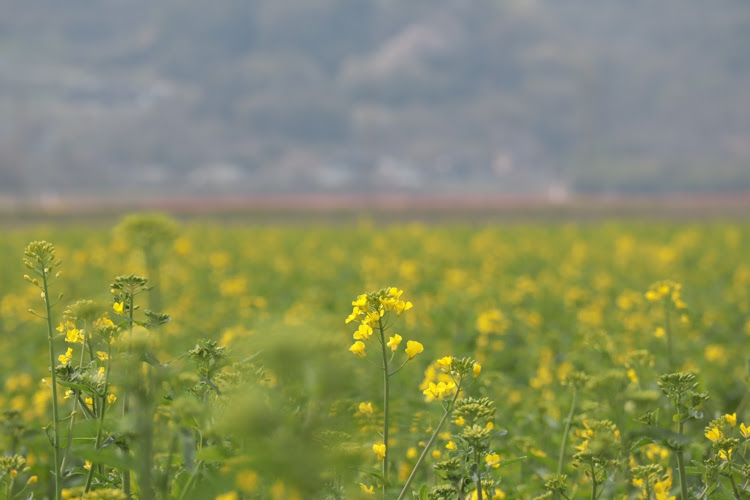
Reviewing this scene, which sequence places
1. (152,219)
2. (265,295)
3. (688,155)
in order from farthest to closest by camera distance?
(688,155), (265,295), (152,219)

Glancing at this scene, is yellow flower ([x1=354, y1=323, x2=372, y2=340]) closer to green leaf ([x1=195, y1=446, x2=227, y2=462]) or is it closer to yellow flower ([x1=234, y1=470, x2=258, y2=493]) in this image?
green leaf ([x1=195, y1=446, x2=227, y2=462])

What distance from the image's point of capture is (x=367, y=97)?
14550cm

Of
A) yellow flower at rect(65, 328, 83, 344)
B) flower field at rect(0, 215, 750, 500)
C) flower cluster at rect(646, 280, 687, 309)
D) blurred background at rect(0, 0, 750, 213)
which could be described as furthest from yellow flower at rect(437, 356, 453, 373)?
blurred background at rect(0, 0, 750, 213)

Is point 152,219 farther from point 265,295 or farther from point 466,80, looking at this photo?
point 466,80

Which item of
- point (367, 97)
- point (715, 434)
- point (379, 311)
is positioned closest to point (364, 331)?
point (379, 311)

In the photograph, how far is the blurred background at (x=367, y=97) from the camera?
4781 inches

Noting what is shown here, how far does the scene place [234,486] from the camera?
1.04 meters

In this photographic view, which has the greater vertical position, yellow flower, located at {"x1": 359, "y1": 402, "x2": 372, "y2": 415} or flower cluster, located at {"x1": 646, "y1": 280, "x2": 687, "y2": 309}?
flower cluster, located at {"x1": 646, "y1": 280, "x2": 687, "y2": 309}

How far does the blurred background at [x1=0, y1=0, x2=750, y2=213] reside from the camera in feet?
398

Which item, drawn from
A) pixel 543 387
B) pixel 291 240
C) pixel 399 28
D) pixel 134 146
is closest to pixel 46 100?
pixel 134 146

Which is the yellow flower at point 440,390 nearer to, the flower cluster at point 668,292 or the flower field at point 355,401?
the flower field at point 355,401

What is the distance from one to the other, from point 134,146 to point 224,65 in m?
41.0

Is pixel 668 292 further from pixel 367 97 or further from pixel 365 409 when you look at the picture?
pixel 367 97

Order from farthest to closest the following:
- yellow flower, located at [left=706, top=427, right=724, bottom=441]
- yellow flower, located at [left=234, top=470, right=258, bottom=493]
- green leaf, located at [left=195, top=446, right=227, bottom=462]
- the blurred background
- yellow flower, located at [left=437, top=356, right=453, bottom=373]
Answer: the blurred background < yellow flower, located at [left=706, top=427, right=724, bottom=441] < yellow flower, located at [left=437, top=356, right=453, bottom=373] < green leaf, located at [left=195, top=446, right=227, bottom=462] < yellow flower, located at [left=234, top=470, right=258, bottom=493]
